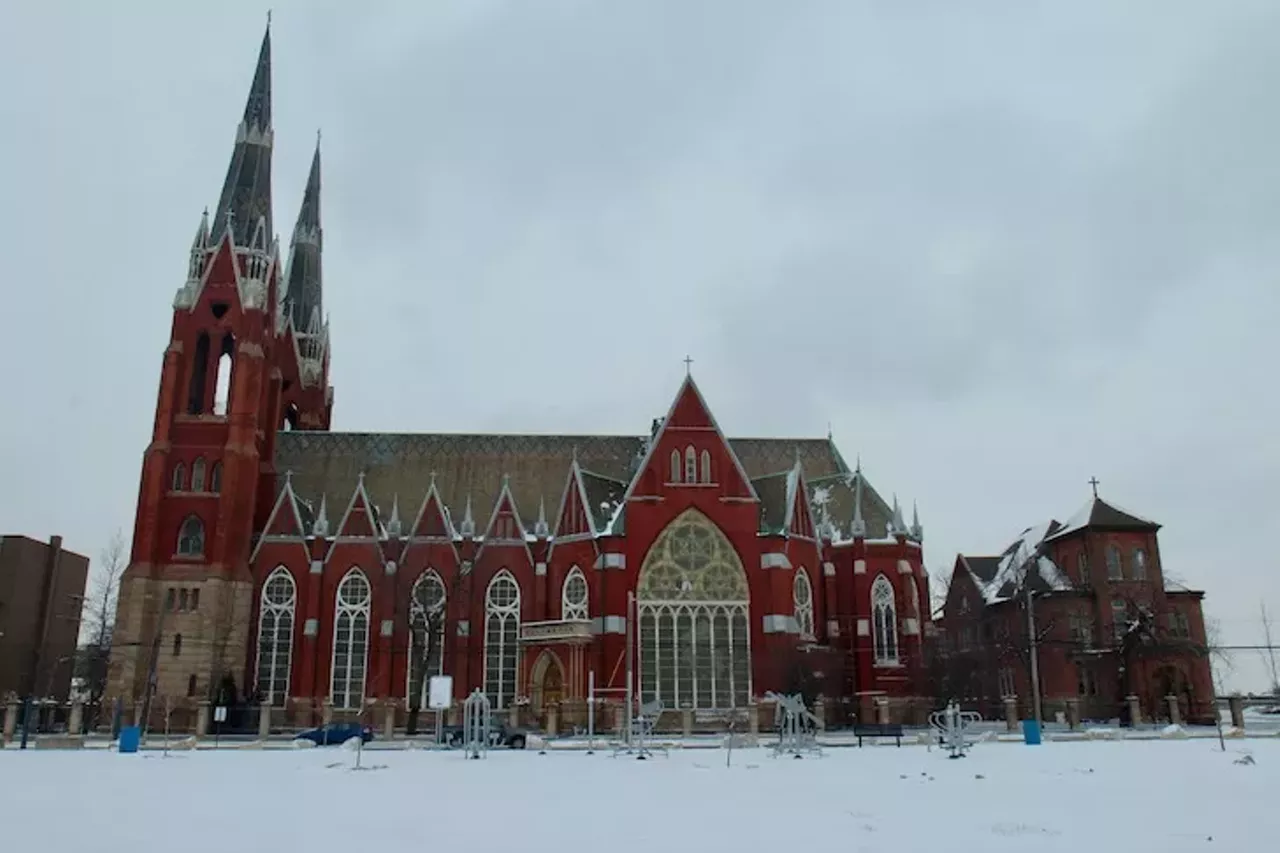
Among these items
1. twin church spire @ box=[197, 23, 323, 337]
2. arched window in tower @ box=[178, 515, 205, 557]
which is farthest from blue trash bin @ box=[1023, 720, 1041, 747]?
twin church spire @ box=[197, 23, 323, 337]

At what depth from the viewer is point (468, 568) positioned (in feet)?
200

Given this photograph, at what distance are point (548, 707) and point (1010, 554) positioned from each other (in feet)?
124

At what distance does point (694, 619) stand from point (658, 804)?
38443 mm

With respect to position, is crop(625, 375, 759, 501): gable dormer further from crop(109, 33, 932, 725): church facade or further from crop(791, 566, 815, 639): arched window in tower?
crop(791, 566, 815, 639): arched window in tower

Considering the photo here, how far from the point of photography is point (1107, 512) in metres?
65.8

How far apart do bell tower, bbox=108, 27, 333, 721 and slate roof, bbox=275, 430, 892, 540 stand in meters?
3.68

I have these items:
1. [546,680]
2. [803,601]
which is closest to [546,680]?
[546,680]

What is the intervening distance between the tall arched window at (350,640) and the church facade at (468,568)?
0.11 meters

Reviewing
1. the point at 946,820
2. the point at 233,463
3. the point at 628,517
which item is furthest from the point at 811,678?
the point at 946,820

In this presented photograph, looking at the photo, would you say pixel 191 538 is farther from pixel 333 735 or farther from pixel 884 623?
pixel 884 623

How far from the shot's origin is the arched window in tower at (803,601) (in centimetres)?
5769

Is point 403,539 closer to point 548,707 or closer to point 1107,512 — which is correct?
point 548,707

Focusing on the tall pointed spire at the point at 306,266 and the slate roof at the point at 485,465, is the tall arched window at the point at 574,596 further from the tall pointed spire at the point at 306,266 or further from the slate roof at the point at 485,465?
the tall pointed spire at the point at 306,266

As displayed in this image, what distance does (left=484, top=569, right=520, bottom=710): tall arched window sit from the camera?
194 feet
